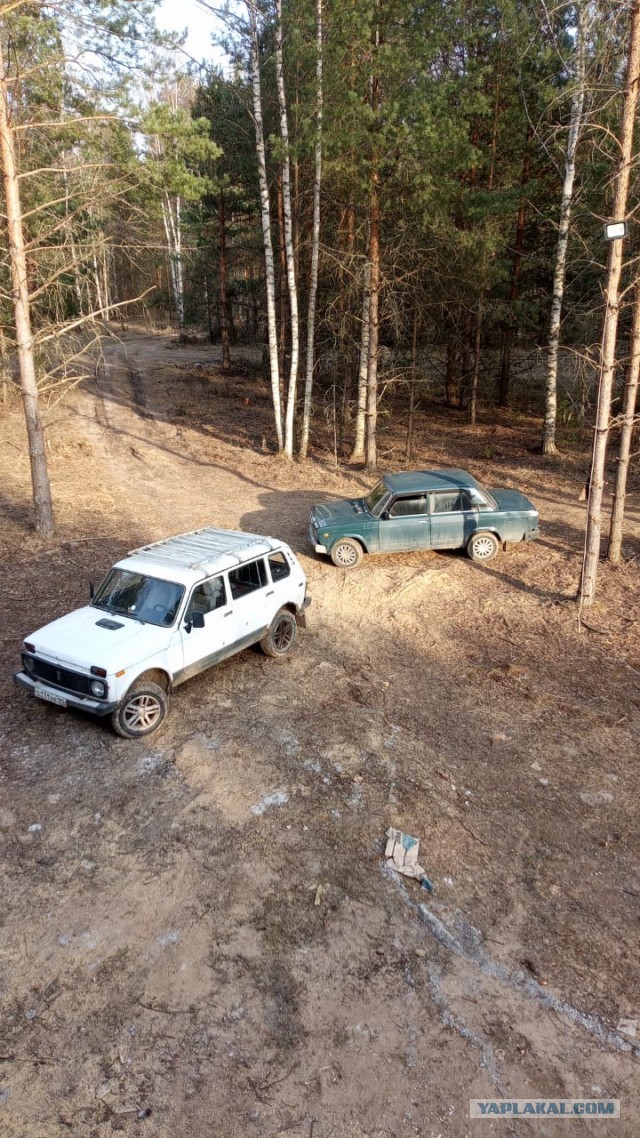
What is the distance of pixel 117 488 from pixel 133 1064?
1416cm

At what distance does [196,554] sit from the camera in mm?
8523

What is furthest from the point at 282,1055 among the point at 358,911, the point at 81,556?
the point at 81,556

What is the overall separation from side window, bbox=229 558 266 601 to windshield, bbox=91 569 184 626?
865 millimetres

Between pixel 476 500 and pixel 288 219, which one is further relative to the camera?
pixel 288 219

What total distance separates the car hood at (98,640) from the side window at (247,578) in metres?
1.22

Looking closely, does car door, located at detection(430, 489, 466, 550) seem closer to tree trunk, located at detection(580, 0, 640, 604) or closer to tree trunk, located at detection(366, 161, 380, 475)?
tree trunk, located at detection(580, 0, 640, 604)

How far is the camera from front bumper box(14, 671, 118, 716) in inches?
271

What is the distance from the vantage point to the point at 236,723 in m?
7.82

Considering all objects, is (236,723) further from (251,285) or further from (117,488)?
Result: (251,285)

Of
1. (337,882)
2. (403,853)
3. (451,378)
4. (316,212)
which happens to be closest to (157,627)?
(337,882)

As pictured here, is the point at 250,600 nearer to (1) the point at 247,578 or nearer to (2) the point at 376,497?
(1) the point at 247,578

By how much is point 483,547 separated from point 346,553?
2.68m

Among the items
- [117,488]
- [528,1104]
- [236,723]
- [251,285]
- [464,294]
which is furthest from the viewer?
[251,285]

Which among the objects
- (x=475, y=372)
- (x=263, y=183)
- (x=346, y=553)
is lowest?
(x=346, y=553)
